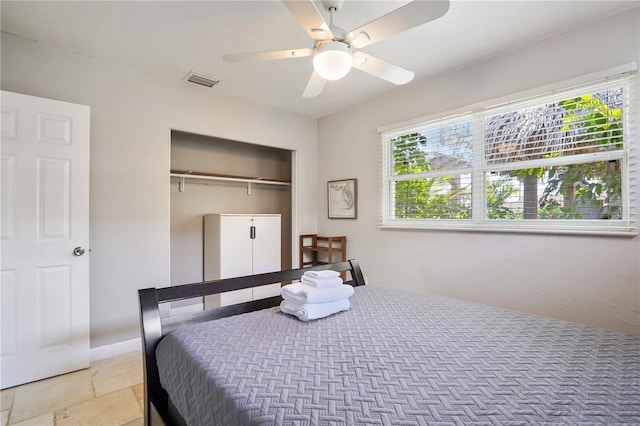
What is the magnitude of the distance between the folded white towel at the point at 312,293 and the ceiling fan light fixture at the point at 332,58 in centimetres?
121

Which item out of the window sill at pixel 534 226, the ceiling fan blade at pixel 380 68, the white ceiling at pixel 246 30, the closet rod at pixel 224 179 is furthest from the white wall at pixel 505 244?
the ceiling fan blade at pixel 380 68

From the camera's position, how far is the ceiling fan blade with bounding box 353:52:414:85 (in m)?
1.79

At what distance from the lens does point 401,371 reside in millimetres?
994

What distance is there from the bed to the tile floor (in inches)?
29.2

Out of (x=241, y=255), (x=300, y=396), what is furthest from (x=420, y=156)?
(x=300, y=396)

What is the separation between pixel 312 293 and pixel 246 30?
190 cm

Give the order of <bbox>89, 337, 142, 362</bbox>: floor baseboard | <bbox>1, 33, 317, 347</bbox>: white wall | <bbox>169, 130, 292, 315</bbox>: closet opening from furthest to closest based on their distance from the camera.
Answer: <bbox>169, 130, 292, 315</bbox>: closet opening → <bbox>89, 337, 142, 362</bbox>: floor baseboard → <bbox>1, 33, 317, 347</bbox>: white wall

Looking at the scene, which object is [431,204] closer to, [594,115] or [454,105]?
[454,105]

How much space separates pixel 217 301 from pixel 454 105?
319cm

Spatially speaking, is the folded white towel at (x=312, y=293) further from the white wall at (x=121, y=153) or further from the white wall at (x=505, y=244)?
the white wall at (x=121, y=153)

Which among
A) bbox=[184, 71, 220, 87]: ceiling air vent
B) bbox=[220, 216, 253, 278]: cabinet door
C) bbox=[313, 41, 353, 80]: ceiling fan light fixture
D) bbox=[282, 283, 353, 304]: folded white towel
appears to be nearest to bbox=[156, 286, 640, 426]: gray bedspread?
bbox=[282, 283, 353, 304]: folded white towel

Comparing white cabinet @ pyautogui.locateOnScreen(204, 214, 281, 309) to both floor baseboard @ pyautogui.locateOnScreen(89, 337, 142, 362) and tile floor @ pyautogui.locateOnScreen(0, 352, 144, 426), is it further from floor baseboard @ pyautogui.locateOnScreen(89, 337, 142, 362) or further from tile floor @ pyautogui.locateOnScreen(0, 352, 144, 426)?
tile floor @ pyautogui.locateOnScreen(0, 352, 144, 426)

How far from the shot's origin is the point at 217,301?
11.1 feet

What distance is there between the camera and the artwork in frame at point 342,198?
364 cm
